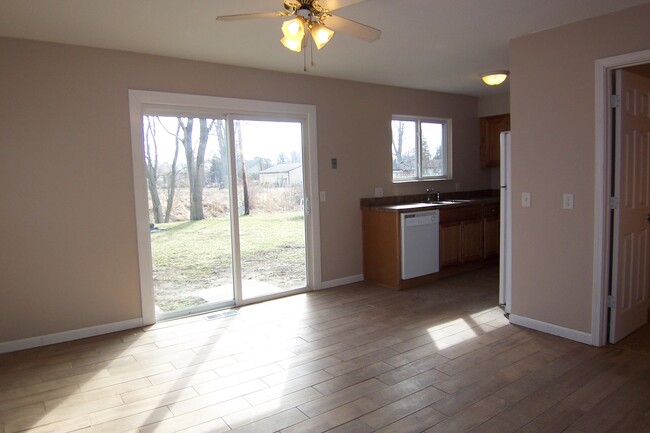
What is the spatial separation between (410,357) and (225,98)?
296 centimetres

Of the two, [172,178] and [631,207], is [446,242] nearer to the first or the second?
[631,207]

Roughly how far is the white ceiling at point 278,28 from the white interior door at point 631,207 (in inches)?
29.4

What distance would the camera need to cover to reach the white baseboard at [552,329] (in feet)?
10.8

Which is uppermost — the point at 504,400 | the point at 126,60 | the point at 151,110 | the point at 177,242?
the point at 126,60

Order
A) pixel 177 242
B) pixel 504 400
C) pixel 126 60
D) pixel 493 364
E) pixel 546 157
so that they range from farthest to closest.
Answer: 1. pixel 177 242
2. pixel 126 60
3. pixel 546 157
4. pixel 493 364
5. pixel 504 400

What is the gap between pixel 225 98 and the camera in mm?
4258

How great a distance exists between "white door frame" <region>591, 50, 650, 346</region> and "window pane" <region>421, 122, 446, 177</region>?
3.11 m

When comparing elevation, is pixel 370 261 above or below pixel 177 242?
below

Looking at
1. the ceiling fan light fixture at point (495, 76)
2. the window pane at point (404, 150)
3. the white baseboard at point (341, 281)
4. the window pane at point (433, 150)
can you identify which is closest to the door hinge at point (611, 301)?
the ceiling fan light fixture at point (495, 76)

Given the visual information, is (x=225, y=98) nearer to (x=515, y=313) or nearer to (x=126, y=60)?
(x=126, y=60)

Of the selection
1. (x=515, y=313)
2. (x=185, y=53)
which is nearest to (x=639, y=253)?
(x=515, y=313)

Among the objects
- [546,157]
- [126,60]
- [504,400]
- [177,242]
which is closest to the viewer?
[504,400]

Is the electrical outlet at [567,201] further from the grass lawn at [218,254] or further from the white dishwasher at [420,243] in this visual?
the grass lawn at [218,254]

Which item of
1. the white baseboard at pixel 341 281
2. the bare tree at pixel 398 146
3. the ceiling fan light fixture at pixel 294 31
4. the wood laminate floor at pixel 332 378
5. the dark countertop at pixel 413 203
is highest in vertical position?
the ceiling fan light fixture at pixel 294 31
